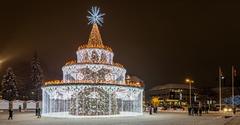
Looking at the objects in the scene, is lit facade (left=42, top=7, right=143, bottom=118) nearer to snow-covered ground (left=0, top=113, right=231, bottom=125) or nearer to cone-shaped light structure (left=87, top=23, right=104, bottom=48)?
cone-shaped light structure (left=87, top=23, right=104, bottom=48)

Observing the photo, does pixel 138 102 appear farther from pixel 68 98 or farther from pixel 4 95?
pixel 4 95

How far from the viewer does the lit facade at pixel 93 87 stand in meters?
44.3

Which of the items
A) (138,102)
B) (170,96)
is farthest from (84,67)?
(170,96)

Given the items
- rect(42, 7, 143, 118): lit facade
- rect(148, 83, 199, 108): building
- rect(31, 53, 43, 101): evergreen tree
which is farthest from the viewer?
rect(148, 83, 199, 108): building

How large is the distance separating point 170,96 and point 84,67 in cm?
10094

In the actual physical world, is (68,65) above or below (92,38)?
below

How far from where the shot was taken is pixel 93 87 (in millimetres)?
44094

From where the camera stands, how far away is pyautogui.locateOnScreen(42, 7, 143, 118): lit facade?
44.3 metres

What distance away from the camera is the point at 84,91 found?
4459 cm

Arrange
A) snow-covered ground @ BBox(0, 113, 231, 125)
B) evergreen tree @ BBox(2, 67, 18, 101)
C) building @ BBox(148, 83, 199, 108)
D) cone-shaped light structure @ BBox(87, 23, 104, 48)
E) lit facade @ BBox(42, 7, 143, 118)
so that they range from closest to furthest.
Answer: snow-covered ground @ BBox(0, 113, 231, 125)
lit facade @ BBox(42, 7, 143, 118)
cone-shaped light structure @ BBox(87, 23, 104, 48)
evergreen tree @ BBox(2, 67, 18, 101)
building @ BBox(148, 83, 199, 108)

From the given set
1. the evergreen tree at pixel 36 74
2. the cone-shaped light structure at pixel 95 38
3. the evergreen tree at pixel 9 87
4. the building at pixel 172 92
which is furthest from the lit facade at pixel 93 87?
the building at pixel 172 92

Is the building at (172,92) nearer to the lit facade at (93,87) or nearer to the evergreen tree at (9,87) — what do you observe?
the evergreen tree at (9,87)

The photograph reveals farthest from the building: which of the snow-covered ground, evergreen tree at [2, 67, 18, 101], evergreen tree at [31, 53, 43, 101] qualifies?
the snow-covered ground

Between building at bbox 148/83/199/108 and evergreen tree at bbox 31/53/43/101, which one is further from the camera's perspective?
building at bbox 148/83/199/108
